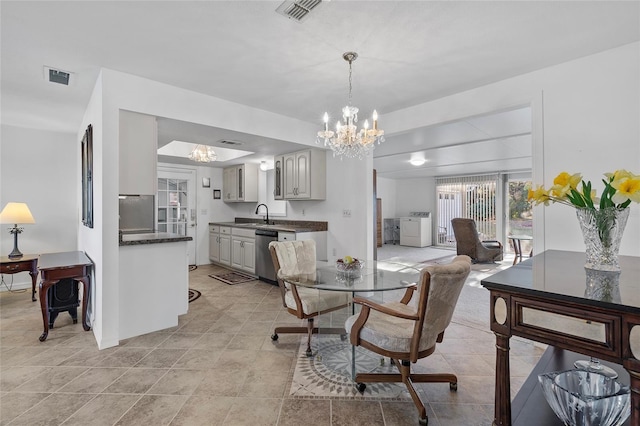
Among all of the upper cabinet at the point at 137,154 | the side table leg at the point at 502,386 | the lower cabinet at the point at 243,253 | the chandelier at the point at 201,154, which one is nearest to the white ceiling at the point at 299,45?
the upper cabinet at the point at 137,154

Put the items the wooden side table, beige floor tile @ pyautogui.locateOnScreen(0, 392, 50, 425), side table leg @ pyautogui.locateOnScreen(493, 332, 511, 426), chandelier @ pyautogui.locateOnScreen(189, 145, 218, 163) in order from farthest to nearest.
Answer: chandelier @ pyautogui.locateOnScreen(189, 145, 218, 163) → the wooden side table → beige floor tile @ pyautogui.locateOnScreen(0, 392, 50, 425) → side table leg @ pyautogui.locateOnScreen(493, 332, 511, 426)

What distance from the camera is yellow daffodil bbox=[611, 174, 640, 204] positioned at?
118 cm

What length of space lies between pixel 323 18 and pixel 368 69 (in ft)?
2.72

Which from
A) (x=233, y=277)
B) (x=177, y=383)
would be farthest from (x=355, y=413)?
(x=233, y=277)

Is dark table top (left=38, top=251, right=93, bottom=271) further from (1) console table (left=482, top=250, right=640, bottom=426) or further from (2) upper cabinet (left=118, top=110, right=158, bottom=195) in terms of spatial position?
(1) console table (left=482, top=250, right=640, bottom=426)

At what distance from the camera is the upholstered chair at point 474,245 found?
6398 millimetres

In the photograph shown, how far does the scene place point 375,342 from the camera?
1862 mm

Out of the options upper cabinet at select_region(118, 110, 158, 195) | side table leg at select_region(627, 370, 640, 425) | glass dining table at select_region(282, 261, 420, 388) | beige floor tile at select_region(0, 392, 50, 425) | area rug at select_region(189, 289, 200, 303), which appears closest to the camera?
side table leg at select_region(627, 370, 640, 425)

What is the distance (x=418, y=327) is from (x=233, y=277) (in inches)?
165

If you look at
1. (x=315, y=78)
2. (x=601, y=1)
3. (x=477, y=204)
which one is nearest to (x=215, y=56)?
(x=315, y=78)

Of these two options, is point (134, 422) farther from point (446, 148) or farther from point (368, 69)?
point (446, 148)

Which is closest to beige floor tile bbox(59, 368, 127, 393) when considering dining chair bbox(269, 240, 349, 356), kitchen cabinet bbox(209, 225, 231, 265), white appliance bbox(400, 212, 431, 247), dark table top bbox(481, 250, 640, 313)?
dining chair bbox(269, 240, 349, 356)

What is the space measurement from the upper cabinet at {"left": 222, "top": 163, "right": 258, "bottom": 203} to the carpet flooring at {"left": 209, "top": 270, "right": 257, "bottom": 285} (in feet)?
A: 5.14

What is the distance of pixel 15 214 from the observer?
3.60 m
